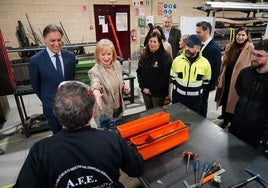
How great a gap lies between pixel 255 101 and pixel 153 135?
0.96 m

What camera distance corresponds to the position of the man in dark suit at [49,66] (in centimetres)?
180

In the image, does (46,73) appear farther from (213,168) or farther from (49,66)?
(213,168)

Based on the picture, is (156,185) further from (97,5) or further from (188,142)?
(97,5)

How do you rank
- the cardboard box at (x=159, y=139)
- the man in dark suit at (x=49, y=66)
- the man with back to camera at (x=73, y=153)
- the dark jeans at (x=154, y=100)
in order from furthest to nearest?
the dark jeans at (x=154, y=100)
the man in dark suit at (x=49, y=66)
the cardboard box at (x=159, y=139)
the man with back to camera at (x=73, y=153)

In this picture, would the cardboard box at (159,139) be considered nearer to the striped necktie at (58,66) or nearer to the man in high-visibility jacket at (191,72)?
the man in high-visibility jacket at (191,72)

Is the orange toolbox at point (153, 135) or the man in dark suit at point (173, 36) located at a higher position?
the man in dark suit at point (173, 36)

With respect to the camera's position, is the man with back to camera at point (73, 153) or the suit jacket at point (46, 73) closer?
the man with back to camera at point (73, 153)

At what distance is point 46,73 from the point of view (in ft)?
6.04

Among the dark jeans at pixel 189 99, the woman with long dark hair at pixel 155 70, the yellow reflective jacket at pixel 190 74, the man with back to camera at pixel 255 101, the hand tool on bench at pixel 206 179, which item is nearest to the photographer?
the hand tool on bench at pixel 206 179

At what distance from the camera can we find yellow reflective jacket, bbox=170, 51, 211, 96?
6.25 feet

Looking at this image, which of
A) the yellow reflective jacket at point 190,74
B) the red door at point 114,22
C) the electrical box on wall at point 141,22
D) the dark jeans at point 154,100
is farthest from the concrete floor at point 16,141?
the electrical box on wall at point 141,22

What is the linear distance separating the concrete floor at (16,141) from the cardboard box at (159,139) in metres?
0.81

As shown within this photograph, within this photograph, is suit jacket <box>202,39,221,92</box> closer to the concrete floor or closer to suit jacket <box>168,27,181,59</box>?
the concrete floor

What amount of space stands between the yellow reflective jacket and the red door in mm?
4007
